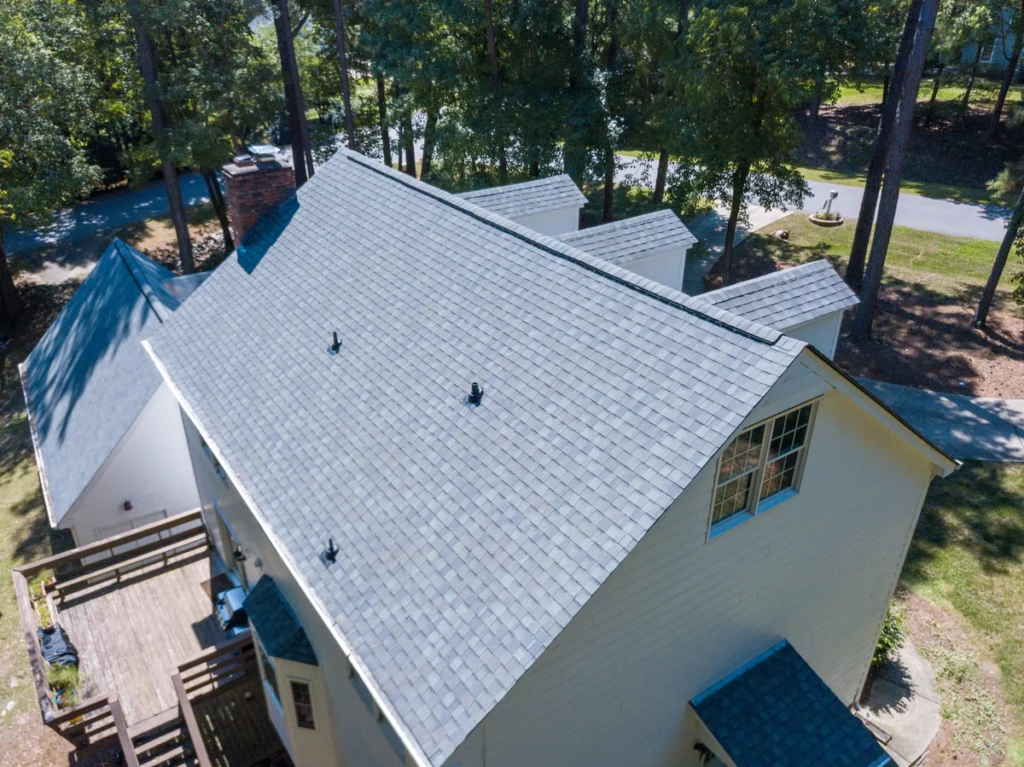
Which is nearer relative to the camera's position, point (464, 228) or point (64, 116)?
point (464, 228)

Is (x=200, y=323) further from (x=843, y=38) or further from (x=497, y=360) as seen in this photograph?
(x=843, y=38)

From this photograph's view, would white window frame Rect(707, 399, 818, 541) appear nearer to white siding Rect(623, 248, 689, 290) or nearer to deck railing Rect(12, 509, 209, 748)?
white siding Rect(623, 248, 689, 290)

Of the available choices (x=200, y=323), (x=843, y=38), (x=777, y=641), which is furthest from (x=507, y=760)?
(x=843, y=38)

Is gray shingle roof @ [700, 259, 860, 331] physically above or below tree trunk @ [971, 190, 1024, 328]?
above

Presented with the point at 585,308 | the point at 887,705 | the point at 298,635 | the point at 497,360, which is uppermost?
the point at 585,308

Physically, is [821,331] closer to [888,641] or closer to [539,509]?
[539,509]

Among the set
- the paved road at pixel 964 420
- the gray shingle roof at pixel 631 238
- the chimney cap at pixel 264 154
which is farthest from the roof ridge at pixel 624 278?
the paved road at pixel 964 420

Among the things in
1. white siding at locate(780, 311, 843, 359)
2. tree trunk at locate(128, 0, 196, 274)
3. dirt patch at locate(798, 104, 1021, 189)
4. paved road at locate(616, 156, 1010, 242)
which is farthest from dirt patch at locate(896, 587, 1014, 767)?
dirt patch at locate(798, 104, 1021, 189)
